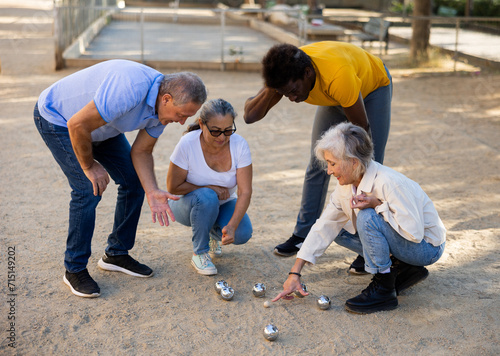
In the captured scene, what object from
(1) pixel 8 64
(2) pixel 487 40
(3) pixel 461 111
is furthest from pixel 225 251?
(2) pixel 487 40

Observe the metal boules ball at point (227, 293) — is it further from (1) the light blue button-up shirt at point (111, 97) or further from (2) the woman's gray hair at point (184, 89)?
(2) the woman's gray hair at point (184, 89)

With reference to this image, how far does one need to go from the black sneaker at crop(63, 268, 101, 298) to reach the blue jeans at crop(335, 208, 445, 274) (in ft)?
5.66

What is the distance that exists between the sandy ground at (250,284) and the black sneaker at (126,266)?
2.7 inches

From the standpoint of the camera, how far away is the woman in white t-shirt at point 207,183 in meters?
3.90

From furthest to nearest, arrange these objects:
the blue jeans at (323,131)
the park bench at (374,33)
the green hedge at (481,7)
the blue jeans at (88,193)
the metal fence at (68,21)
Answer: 1. the green hedge at (481,7)
2. the park bench at (374,33)
3. the metal fence at (68,21)
4. the blue jeans at (323,131)
5. the blue jeans at (88,193)

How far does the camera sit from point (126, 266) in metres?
3.97

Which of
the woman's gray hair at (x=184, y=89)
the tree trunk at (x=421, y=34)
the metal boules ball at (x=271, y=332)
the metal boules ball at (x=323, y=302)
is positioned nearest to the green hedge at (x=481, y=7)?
the tree trunk at (x=421, y=34)

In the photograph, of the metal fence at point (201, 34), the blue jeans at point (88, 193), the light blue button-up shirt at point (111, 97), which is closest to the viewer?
the light blue button-up shirt at point (111, 97)

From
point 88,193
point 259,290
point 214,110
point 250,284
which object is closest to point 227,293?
point 259,290

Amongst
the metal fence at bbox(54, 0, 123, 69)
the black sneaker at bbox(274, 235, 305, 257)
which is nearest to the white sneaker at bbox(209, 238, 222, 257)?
the black sneaker at bbox(274, 235, 305, 257)

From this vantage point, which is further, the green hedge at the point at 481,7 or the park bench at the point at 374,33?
the green hedge at the point at 481,7

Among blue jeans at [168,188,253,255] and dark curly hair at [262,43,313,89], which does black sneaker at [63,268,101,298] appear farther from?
dark curly hair at [262,43,313,89]

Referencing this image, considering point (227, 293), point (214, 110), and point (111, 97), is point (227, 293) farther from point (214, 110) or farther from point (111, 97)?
point (111, 97)

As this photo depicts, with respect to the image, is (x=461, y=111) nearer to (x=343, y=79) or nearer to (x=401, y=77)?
(x=401, y=77)
